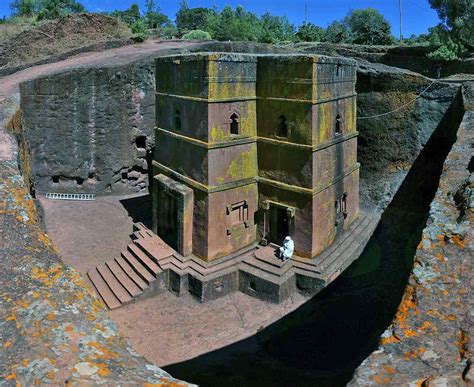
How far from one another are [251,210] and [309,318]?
3.33 metres

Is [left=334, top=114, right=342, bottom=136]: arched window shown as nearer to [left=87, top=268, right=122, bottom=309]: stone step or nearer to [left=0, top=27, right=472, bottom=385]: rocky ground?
[left=87, top=268, right=122, bottom=309]: stone step

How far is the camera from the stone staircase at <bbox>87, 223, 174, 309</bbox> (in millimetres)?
12195

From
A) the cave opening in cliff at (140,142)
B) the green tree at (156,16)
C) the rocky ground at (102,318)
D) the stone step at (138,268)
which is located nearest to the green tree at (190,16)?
the green tree at (156,16)

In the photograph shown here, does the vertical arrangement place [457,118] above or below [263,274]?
above

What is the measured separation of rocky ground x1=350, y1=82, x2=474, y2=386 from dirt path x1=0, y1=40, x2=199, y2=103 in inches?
534

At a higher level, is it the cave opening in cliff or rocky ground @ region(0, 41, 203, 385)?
the cave opening in cliff

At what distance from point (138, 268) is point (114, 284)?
74 cm

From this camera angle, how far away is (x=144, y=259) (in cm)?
1298

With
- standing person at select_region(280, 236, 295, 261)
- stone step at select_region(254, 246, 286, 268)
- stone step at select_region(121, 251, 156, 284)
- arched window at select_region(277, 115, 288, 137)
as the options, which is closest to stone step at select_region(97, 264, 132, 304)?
stone step at select_region(121, 251, 156, 284)

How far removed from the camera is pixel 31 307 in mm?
3299

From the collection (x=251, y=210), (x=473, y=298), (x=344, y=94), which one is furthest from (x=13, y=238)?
(x=344, y=94)

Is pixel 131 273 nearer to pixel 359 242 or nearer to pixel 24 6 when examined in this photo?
pixel 359 242

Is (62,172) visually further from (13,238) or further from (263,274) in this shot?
(13,238)

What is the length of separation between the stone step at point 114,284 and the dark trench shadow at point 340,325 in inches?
109
